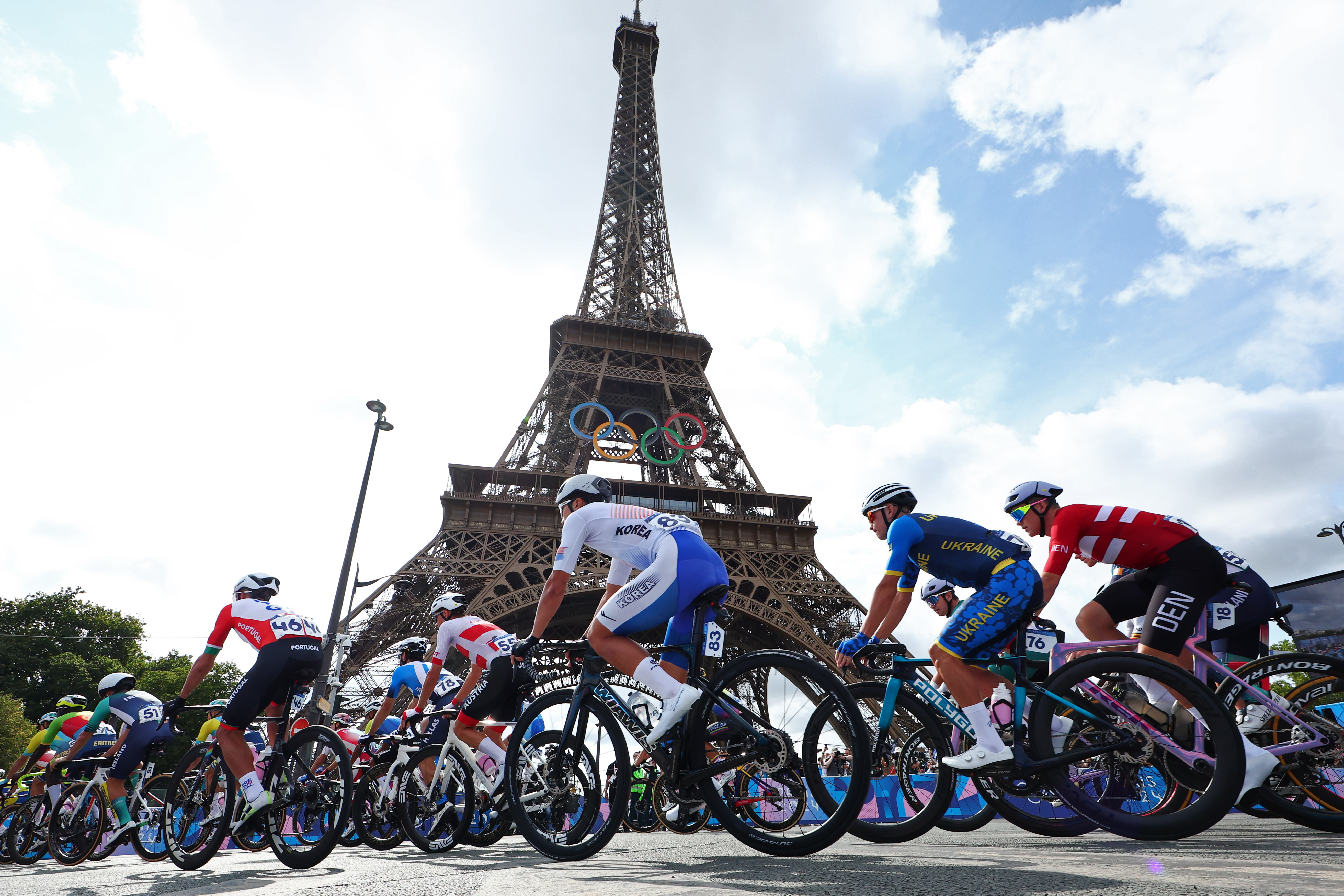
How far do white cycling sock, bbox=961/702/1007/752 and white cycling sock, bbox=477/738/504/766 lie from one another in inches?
123

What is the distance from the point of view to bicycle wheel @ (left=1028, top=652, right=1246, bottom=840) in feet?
9.01

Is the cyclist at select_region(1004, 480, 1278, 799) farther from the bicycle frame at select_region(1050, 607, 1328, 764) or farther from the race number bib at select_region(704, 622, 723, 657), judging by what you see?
the race number bib at select_region(704, 622, 723, 657)

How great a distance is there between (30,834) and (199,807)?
160 inches

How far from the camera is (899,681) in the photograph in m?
3.55

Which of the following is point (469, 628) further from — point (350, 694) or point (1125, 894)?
point (350, 694)

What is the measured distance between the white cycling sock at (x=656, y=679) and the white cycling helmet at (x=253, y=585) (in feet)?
10.6

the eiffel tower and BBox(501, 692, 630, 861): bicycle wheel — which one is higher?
the eiffel tower

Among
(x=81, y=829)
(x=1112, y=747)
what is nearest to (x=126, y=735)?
(x=81, y=829)

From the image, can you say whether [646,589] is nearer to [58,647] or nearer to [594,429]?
[594,429]

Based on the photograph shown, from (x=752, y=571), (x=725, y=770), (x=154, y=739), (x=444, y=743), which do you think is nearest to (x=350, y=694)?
(x=752, y=571)

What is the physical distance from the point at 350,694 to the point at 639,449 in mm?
16719

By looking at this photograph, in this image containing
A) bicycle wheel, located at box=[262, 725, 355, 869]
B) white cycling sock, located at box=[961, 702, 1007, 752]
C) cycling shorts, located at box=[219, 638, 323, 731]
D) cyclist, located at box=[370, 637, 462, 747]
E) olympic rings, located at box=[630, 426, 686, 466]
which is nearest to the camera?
white cycling sock, located at box=[961, 702, 1007, 752]

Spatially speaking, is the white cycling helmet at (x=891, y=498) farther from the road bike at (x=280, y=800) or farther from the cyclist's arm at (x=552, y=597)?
the road bike at (x=280, y=800)

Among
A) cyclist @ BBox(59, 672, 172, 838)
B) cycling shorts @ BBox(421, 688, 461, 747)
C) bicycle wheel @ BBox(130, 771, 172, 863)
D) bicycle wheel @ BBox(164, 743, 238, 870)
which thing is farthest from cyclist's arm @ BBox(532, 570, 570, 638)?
cyclist @ BBox(59, 672, 172, 838)
